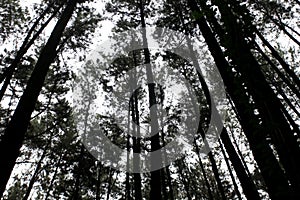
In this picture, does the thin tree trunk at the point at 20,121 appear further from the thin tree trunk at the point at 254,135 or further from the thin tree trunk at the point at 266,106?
Answer: the thin tree trunk at the point at 266,106

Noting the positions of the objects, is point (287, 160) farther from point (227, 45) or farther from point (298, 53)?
point (298, 53)

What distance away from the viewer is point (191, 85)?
14867 mm

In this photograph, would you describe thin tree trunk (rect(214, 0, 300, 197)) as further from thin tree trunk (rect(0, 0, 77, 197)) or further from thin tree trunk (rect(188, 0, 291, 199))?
thin tree trunk (rect(0, 0, 77, 197))

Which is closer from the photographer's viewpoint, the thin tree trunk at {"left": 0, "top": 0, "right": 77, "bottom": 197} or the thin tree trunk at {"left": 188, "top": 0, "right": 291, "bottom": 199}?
the thin tree trunk at {"left": 188, "top": 0, "right": 291, "bottom": 199}

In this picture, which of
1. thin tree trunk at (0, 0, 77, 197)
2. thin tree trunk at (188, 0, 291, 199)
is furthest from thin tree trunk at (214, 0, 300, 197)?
thin tree trunk at (0, 0, 77, 197)

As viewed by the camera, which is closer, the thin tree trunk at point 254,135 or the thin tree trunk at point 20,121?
the thin tree trunk at point 254,135

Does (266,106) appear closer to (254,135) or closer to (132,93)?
(254,135)

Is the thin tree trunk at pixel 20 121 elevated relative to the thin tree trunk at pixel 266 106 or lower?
elevated

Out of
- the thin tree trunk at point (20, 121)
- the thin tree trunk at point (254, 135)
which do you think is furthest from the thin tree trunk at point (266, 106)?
the thin tree trunk at point (20, 121)

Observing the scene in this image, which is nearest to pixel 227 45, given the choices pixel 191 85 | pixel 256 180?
pixel 191 85

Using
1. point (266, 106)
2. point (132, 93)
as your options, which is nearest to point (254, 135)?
point (266, 106)

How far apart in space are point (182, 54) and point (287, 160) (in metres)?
12.5

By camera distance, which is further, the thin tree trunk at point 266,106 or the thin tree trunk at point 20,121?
the thin tree trunk at point 20,121

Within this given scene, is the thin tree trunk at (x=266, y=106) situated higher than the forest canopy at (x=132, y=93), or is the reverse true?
the forest canopy at (x=132, y=93)
